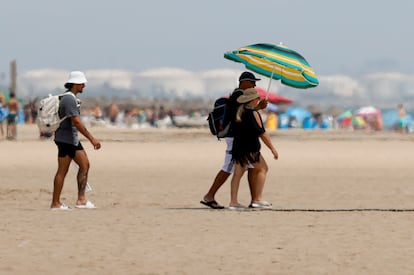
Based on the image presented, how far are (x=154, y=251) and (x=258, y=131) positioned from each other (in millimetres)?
3194

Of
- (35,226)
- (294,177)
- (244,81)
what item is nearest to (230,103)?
(244,81)

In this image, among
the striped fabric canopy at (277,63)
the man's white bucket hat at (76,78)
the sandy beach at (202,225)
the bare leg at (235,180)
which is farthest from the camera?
the striped fabric canopy at (277,63)

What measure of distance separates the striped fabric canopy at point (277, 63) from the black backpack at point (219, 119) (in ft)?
1.96

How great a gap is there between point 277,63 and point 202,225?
2495 mm

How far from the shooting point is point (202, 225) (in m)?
10.1

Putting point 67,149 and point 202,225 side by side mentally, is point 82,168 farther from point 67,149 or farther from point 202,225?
point 202,225

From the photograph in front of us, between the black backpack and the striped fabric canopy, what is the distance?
597 millimetres

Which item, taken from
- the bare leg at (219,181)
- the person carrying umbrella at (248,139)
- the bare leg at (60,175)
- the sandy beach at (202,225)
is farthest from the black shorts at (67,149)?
the person carrying umbrella at (248,139)

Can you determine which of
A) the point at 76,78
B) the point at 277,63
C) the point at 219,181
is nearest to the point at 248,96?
the point at 277,63

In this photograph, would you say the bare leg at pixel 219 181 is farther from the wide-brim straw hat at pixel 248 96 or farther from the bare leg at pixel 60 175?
the bare leg at pixel 60 175

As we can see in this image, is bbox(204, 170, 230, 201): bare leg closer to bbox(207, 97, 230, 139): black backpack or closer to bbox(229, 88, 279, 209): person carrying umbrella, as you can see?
bbox(229, 88, 279, 209): person carrying umbrella

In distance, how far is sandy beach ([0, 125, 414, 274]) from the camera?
26.3 ft

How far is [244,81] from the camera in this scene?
11.5 m

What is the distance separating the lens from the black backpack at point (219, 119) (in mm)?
11523
